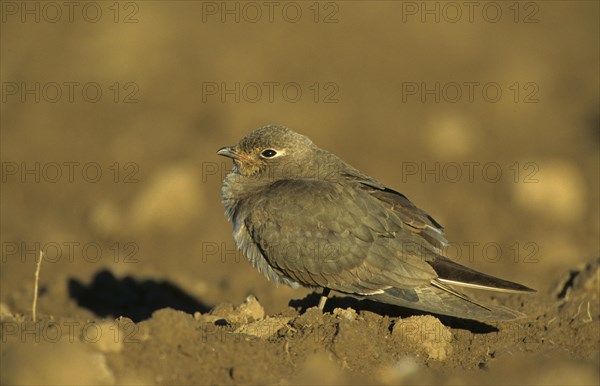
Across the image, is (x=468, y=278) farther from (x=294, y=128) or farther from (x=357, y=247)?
(x=294, y=128)

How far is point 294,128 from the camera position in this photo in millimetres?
14102

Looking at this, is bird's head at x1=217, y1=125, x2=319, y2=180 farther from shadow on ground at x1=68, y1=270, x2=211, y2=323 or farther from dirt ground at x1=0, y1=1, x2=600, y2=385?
shadow on ground at x1=68, y1=270, x2=211, y2=323

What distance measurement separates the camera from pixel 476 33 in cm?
1731

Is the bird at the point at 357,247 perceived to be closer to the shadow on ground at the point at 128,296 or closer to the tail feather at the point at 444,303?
the tail feather at the point at 444,303

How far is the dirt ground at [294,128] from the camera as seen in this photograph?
20.2 feet

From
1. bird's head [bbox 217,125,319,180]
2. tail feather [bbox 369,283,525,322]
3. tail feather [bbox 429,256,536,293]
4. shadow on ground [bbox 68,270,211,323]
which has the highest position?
bird's head [bbox 217,125,319,180]

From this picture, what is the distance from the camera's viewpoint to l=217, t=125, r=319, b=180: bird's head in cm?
791

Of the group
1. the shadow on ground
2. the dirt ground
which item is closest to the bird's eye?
the dirt ground

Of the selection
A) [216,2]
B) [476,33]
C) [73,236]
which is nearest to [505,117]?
[476,33]

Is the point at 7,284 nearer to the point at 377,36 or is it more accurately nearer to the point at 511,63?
the point at 377,36

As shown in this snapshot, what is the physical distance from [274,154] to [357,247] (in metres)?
1.39

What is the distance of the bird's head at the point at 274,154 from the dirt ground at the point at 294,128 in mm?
1216

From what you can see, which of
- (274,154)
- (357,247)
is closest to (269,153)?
(274,154)

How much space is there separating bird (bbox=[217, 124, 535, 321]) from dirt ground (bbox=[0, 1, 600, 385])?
0.88 feet
